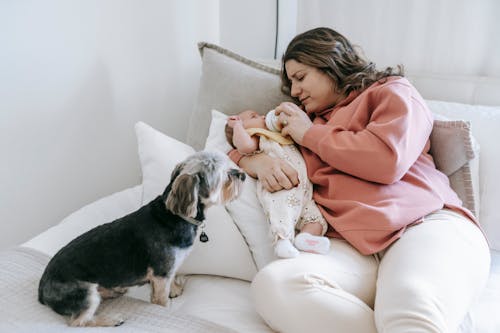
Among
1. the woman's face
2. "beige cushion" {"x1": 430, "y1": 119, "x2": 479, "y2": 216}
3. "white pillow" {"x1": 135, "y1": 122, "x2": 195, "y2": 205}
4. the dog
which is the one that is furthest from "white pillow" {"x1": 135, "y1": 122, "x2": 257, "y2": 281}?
"beige cushion" {"x1": 430, "y1": 119, "x2": 479, "y2": 216}

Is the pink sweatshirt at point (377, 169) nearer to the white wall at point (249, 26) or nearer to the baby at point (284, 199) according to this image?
the baby at point (284, 199)

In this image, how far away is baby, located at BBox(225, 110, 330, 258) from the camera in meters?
1.35

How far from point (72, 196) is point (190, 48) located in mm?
965

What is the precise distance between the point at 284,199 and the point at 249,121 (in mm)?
366

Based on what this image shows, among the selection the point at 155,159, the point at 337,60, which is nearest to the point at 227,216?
the point at 155,159

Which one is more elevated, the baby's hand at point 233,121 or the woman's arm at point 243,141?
the baby's hand at point 233,121

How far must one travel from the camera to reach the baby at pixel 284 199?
135cm

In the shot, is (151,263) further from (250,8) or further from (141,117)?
(250,8)

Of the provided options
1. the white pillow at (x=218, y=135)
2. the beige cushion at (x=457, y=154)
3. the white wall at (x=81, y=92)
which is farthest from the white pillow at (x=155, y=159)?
the beige cushion at (x=457, y=154)

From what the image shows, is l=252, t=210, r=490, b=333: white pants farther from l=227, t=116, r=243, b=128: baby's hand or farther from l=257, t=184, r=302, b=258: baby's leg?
l=227, t=116, r=243, b=128: baby's hand

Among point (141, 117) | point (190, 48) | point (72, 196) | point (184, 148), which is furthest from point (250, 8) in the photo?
point (72, 196)

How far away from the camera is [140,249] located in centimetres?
127

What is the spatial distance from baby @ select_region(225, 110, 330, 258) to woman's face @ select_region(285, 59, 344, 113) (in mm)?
170

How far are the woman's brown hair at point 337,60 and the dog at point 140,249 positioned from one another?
526 millimetres
